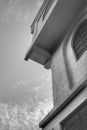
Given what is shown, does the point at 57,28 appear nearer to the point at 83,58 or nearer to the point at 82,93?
the point at 83,58

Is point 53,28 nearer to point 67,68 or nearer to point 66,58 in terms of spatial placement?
point 66,58

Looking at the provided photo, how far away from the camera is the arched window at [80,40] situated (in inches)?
275

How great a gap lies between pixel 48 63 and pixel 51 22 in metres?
2.48

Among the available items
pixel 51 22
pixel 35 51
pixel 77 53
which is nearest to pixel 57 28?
pixel 51 22

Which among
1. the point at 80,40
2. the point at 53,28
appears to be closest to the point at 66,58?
the point at 80,40

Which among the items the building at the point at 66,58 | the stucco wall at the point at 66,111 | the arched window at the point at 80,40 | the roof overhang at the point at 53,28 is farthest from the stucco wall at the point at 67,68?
the roof overhang at the point at 53,28

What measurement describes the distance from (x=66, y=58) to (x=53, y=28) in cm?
206

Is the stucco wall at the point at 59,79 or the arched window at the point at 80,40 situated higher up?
the arched window at the point at 80,40

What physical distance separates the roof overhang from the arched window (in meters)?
1.09

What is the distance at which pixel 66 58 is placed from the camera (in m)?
7.38

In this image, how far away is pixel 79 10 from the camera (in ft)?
26.8

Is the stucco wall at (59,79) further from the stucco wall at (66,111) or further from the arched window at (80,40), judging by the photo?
A: the arched window at (80,40)

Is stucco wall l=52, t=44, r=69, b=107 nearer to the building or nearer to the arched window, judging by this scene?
the building

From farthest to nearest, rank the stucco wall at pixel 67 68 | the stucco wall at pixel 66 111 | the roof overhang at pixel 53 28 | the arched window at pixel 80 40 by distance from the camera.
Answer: the roof overhang at pixel 53 28 < the arched window at pixel 80 40 < the stucco wall at pixel 67 68 < the stucco wall at pixel 66 111
